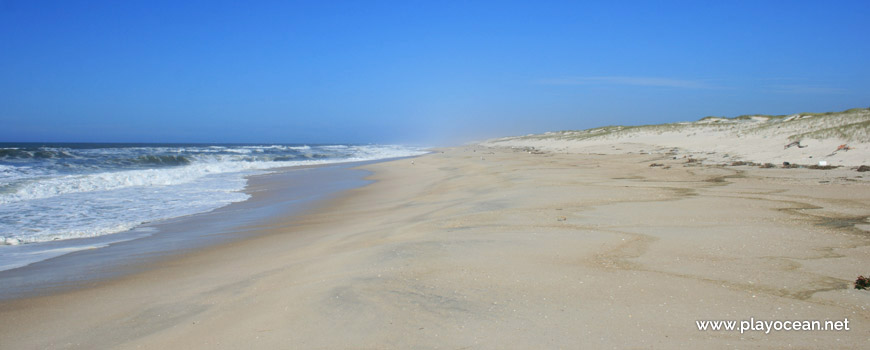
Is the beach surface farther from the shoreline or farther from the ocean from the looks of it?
the ocean

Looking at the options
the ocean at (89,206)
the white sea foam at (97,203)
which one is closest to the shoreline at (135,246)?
the ocean at (89,206)

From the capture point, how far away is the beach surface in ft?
9.05

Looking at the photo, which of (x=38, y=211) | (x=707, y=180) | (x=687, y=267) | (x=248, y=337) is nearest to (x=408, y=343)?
(x=248, y=337)

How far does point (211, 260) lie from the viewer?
541 cm

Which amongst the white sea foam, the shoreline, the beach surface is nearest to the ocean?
the white sea foam

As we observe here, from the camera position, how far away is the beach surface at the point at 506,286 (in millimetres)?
2758

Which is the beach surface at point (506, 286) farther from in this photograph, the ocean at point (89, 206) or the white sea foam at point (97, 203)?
the white sea foam at point (97, 203)

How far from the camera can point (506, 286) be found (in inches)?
138

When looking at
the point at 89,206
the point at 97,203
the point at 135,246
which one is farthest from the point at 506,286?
the point at 97,203

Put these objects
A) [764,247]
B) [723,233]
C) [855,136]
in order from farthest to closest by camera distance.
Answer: [855,136], [723,233], [764,247]

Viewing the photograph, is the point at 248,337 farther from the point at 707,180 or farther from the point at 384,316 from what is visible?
the point at 707,180

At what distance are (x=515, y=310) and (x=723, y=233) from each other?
10.3 feet

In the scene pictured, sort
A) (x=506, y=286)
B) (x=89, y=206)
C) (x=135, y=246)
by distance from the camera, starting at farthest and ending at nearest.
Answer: (x=89, y=206) → (x=135, y=246) → (x=506, y=286)

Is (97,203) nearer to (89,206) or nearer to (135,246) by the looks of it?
(89,206)
